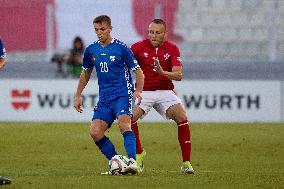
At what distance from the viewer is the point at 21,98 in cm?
2370

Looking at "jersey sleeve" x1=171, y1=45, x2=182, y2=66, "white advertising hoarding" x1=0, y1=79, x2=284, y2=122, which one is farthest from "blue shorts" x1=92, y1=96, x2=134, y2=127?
"white advertising hoarding" x1=0, y1=79, x2=284, y2=122

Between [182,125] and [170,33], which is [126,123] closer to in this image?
[182,125]

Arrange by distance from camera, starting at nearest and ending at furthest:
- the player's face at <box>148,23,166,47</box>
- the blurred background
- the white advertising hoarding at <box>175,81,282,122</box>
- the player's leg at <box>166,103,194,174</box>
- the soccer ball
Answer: the soccer ball, the player's face at <box>148,23,166,47</box>, the player's leg at <box>166,103,194,174</box>, the white advertising hoarding at <box>175,81,282,122</box>, the blurred background

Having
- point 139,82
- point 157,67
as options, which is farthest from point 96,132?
point 157,67

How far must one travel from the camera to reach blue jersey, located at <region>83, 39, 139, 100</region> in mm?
11609

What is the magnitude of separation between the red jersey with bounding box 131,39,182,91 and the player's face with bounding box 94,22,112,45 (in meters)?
1.17

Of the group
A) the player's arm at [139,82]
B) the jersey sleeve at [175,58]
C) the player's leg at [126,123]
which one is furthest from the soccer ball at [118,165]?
the jersey sleeve at [175,58]

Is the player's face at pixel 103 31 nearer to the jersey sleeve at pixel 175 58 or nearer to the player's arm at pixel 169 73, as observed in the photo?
the player's arm at pixel 169 73

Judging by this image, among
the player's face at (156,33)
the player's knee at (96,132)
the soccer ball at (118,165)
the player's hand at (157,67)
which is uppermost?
the player's face at (156,33)

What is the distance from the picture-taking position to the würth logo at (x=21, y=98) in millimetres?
23688

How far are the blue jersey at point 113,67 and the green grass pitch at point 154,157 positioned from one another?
106 cm

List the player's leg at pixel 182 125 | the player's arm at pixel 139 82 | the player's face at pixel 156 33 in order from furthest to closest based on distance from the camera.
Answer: the player's leg at pixel 182 125, the player's face at pixel 156 33, the player's arm at pixel 139 82

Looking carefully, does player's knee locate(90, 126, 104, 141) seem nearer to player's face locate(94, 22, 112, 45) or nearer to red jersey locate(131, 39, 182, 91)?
player's face locate(94, 22, 112, 45)

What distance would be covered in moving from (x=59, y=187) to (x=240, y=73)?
15420mm
